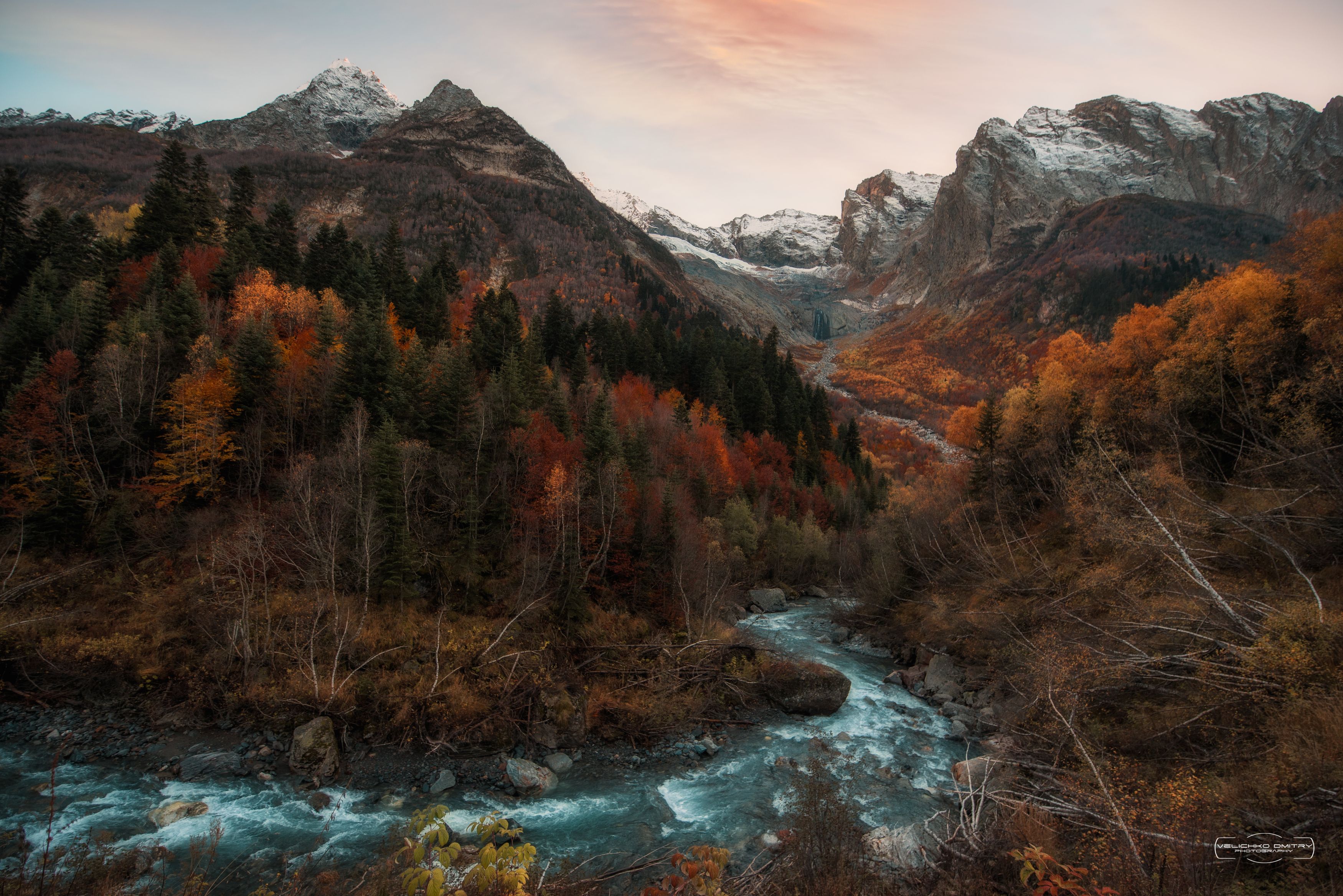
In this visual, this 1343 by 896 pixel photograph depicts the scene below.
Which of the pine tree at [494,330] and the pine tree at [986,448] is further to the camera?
the pine tree at [494,330]

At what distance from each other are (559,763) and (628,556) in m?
14.0

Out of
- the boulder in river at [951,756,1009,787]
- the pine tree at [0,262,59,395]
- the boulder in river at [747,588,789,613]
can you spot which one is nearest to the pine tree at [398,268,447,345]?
the pine tree at [0,262,59,395]

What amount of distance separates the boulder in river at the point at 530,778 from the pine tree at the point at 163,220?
166ft

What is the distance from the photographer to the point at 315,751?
1903 centimetres

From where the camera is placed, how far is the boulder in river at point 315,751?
18688 mm

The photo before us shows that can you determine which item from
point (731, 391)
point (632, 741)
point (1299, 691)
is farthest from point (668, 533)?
point (731, 391)

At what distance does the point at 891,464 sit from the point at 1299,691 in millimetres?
101644

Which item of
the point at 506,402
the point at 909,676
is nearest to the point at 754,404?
the point at 506,402

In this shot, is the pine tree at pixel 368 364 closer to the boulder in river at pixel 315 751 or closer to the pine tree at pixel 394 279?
the pine tree at pixel 394 279

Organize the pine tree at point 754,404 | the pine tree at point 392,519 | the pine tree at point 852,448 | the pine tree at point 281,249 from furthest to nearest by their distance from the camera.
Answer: the pine tree at point 852,448, the pine tree at point 754,404, the pine tree at point 281,249, the pine tree at point 392,519

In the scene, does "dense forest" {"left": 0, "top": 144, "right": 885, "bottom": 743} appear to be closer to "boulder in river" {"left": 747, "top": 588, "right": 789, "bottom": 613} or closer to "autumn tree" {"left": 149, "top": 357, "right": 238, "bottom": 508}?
"autumn tree" {"left": 149, "top": 357, "right": 238, "bottom": 508}

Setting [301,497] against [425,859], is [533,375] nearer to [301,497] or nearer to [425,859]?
[301,497]

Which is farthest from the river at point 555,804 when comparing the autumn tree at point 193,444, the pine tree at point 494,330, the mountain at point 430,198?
the mountain at point 430,198

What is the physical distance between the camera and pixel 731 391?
3004 inches
